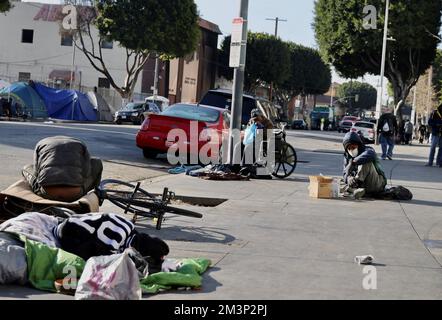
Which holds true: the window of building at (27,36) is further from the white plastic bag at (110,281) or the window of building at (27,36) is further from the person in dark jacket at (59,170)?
the white plastic bag at (110,281)

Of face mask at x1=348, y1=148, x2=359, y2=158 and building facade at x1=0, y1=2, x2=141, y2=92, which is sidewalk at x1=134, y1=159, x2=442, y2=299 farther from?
building facade at x1=0, y1=2, x2=141, y2=92

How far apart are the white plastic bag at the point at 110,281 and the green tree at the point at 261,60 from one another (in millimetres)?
79239

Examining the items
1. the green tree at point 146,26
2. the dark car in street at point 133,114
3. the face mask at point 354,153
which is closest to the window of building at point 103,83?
the green tree at point 146,26

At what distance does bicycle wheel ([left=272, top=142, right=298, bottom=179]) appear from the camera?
17344 millimetres

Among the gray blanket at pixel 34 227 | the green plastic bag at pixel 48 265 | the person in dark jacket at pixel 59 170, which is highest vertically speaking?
the person in dark jacket at pixel 59 170

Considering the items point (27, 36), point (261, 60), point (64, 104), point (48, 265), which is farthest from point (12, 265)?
point (261, 60)

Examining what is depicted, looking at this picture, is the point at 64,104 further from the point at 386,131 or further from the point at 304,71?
the point at 304,71

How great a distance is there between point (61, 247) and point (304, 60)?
98.0 meters

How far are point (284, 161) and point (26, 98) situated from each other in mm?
26995

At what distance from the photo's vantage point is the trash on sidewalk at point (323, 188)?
44.6 ft

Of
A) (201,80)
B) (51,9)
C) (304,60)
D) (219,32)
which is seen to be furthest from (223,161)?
(304,60)

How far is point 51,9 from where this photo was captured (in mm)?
70500

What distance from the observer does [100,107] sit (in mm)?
50031
